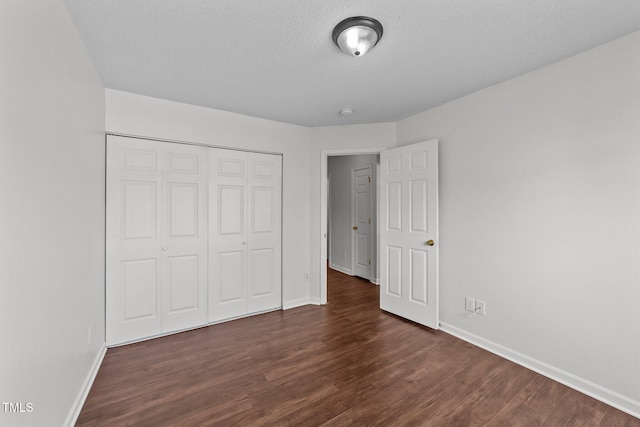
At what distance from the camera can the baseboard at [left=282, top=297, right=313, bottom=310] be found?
362 centimetres

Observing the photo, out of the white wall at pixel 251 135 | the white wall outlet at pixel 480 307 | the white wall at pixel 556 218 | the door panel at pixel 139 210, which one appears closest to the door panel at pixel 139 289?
the door panel at pixel 139 210

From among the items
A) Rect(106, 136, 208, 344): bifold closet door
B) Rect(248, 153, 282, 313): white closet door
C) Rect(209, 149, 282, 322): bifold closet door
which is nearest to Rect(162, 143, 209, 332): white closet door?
Rect(106, 136, 208, 344): bifold closet door

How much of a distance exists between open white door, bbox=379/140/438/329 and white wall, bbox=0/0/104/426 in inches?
116

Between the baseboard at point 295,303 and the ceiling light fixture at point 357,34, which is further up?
the ceiling light fixture at point 357,34

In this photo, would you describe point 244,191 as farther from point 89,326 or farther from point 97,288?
point 89,326

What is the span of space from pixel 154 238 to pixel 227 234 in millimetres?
737

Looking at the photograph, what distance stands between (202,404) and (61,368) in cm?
83

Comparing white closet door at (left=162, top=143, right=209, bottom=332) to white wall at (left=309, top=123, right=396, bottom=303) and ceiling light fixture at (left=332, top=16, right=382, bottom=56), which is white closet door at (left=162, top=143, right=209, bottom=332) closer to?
white wall at (left=309, top=123, right=396, bottom=303)

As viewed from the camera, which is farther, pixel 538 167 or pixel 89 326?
pixel 538 167

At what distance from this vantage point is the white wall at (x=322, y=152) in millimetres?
3662

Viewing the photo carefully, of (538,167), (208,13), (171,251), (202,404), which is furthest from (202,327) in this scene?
(538,167)

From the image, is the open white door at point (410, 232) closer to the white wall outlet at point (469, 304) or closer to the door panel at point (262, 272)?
the white wall outlet at point (469, 304)

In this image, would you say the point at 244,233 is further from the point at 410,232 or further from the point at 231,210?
the point at 410,232

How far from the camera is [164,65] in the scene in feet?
7.20
